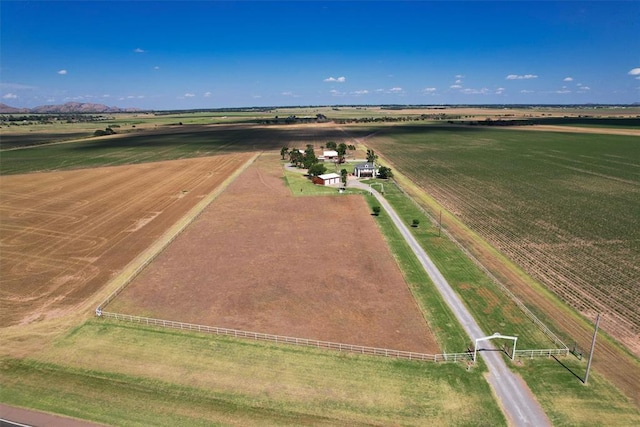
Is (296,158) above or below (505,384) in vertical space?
above

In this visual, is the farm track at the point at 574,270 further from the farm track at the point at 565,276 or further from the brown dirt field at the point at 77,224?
the brown dirt field at the point at 77,224

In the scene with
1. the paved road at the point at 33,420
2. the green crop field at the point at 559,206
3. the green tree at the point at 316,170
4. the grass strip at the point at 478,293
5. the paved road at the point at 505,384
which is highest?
the green tree at the point at 316,170

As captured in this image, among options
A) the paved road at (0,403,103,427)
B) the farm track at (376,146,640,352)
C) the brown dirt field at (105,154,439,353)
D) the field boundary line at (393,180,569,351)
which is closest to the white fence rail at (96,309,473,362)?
the brown dirt field at (105,154,439,353)

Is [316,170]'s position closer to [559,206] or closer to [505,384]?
[559,206]

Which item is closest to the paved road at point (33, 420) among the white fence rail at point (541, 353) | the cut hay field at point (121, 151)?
the white fence rail at point (541, 353)

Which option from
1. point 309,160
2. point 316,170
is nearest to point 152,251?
point 316,170

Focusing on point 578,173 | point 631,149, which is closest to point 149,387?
point 578,173

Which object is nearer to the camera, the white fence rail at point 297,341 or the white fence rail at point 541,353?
the white fence rail at point 297,341

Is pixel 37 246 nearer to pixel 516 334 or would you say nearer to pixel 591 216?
pixel 516 334
